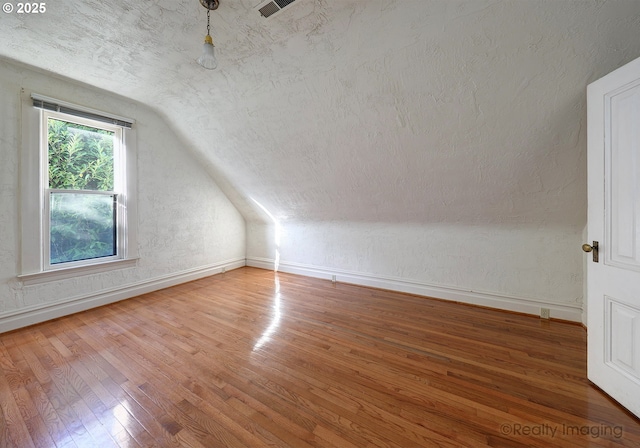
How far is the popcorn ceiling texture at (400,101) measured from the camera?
1.58 metres

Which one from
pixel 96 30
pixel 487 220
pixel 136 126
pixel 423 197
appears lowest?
pixel 487 220

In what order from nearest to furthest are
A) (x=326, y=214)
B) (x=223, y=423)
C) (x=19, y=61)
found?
(x=223, y=423) → (x=19, y=61) → (x=326, y=214)

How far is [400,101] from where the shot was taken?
81.6 inches

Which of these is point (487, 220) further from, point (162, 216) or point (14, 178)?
point (14, 178)

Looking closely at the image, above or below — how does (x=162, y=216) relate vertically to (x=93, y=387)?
above

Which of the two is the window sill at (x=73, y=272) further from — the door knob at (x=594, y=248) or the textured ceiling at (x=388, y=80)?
the door knob at (x=594, y=248)

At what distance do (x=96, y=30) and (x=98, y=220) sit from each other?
6.73ft

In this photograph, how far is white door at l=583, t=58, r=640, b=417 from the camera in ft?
4.46

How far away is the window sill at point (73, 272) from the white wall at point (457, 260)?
2.41m

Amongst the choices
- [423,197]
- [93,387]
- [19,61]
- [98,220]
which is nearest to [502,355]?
[423,197]

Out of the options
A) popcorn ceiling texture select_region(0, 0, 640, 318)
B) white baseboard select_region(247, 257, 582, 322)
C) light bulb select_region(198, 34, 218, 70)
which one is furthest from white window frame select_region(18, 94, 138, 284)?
white baseboard select_region(247, 257, 582, 322)

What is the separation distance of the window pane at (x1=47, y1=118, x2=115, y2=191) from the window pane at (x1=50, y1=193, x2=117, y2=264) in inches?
5.4

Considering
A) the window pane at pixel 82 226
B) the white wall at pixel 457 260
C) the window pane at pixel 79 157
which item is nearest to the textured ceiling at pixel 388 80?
the white wall at pixel 457 260

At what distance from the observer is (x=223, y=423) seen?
1.32 metres
